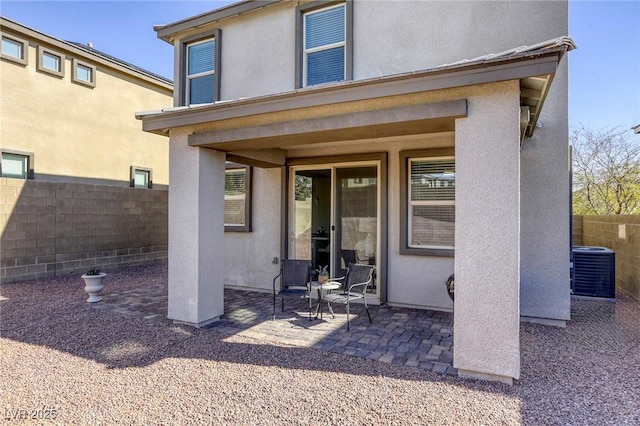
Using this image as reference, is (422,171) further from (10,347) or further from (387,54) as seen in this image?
(10,347)

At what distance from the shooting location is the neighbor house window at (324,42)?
23.2 ft

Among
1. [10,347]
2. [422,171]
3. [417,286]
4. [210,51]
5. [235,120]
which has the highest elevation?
[210,51]

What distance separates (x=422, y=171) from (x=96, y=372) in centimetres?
570

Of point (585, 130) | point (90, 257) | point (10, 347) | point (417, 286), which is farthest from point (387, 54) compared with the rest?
point (585, 130)

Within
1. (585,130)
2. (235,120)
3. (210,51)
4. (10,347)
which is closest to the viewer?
(10,347)

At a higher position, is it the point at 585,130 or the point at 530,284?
the point at 585,130

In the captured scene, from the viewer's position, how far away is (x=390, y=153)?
6.93 meters

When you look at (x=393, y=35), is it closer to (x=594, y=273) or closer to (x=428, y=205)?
(x=428, y=205)

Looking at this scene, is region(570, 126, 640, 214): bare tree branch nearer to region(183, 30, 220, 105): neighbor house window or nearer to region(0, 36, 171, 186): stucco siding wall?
region(183, 30, 220, 105): neighbor house window

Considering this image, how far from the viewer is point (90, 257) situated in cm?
1097

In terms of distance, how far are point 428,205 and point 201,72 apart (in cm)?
601

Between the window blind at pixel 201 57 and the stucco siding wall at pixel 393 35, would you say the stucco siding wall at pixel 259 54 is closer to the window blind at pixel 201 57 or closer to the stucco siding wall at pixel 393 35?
the stucco siding wall at pixel 393 35

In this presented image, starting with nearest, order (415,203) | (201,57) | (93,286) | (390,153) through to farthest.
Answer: (415,203) < (390,153) < (93,286) < (201,57)

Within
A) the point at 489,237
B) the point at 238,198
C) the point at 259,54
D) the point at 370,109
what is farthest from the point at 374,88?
the point at 238,198
